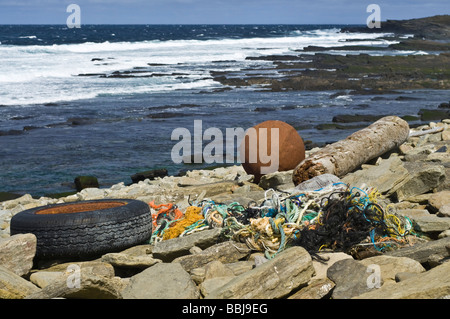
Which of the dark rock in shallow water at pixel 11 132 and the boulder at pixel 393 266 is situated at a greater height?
the boulder at pixel 393 266

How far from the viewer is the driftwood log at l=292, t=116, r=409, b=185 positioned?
29.6 ft

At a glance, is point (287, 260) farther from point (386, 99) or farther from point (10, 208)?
point (386, 99)

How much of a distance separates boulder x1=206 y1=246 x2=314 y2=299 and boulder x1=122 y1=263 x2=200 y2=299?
0.26 meters

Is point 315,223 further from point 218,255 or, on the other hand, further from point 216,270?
point 216,270

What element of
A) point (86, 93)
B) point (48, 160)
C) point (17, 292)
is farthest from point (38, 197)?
point (86, 93)

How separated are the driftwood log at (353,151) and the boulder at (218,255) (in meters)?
3.54

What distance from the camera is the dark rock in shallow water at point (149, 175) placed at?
12.7 m

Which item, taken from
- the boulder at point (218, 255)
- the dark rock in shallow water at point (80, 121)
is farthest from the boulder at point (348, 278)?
the dark rock in shallow water at point (80, 121)

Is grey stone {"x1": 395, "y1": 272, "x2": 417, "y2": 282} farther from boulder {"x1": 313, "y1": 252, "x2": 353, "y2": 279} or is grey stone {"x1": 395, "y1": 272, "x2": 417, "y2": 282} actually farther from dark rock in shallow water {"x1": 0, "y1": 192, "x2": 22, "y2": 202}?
dark rock in shallow water {"x1": 0, "y1": 192, "x2": 22, "y2": 202}

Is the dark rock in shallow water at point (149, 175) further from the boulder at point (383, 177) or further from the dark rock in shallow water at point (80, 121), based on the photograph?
the dark rock in shallow water at point (80, 121)

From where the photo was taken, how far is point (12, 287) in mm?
4613

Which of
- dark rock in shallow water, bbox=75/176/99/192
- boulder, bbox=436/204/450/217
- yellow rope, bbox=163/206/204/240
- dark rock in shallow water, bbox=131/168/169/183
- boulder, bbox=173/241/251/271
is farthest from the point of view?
dark rock in shallow water, bbox=131/168/169/183

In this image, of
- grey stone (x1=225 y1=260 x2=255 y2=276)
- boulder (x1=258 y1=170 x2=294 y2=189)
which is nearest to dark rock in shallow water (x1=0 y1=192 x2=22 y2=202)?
boulder (x1=258 y1=170 x2=294 y2=189)

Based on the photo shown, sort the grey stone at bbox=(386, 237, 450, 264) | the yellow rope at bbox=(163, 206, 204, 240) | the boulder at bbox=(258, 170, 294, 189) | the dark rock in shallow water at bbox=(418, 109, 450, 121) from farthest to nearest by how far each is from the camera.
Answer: the dark rock in shallow water at bbox=(418, 109, 450, 121) < the boulder at bbox=(258, 170, 294, 189) < the yellow rope at bbox=(163, 206, 204, 240) < the grey stone at bbox=(386, 237, 450, 264)
